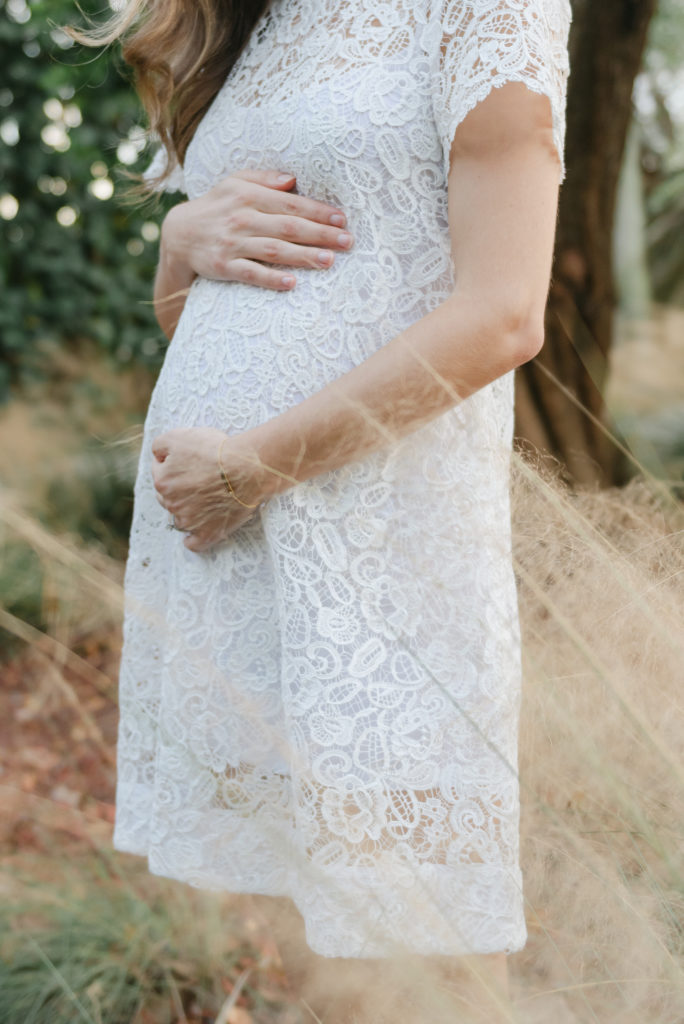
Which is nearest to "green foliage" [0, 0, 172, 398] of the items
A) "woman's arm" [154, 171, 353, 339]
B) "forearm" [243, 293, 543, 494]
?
"woman's arm" [154, 171, 353, 339]

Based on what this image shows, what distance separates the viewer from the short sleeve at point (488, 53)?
3.33 ft

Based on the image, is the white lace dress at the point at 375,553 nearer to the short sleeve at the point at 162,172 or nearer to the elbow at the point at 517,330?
the elbow at the point at 517,330

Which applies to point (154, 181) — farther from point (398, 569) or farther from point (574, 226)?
point (574, 226)

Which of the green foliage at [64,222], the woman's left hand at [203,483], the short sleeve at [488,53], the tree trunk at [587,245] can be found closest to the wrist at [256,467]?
the woman's left hand at [203,483]

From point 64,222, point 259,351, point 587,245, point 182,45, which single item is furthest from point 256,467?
point 64,222

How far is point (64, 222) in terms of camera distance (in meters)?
4.15

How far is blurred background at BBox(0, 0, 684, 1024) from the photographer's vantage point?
968mm

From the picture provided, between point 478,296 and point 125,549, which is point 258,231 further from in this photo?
point 125,549

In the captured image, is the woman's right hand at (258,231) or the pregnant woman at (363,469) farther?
the woman's right hand at (258,231)

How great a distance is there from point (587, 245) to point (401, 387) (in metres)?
2.20

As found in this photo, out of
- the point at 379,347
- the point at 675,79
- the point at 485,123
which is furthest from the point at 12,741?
the point at 675,79

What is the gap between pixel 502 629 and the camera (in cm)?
120

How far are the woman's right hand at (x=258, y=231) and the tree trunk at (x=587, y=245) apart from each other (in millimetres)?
1609

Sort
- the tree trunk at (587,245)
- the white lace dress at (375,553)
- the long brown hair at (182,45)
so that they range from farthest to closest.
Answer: the tree trunk at (587,245)
the long brown hair at (182,45)
the white lace dress at (375,553)
